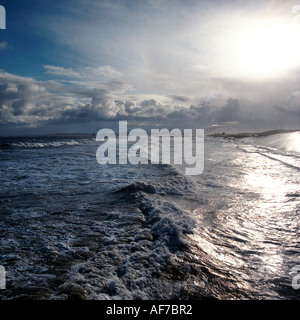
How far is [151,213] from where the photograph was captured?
27.6ft

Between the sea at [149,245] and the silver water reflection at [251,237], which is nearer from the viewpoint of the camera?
the sea at [149,245]

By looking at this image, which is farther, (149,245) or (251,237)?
(251,237)

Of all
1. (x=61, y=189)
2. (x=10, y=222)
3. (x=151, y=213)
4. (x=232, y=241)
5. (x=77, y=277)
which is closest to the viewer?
(x=77, y=277)

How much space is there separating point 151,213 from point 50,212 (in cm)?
388

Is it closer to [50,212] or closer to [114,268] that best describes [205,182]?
[50,212]

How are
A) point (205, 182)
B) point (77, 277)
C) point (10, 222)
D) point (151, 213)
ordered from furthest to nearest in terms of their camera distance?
point (205, 182) → point (151, 213) → point (10, 222) → point (77, 277)

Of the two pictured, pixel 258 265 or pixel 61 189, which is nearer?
pixel 258 265

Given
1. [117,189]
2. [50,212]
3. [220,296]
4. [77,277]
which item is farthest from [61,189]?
[220,296]

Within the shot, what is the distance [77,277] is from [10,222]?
4.29 meters

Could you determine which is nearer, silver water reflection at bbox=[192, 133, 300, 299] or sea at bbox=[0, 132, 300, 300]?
sea at bbox=[0, 132, 300, 300]

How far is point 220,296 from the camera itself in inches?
161
